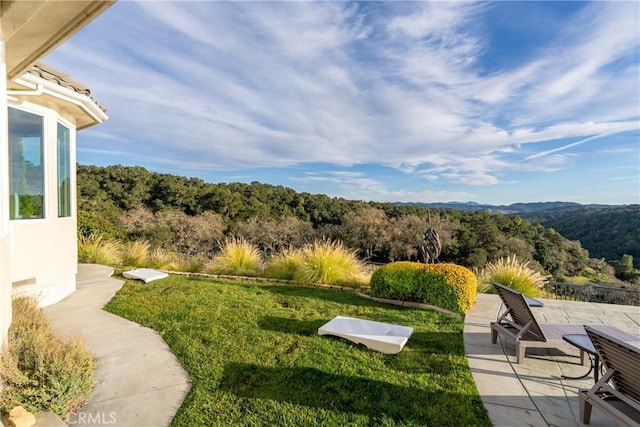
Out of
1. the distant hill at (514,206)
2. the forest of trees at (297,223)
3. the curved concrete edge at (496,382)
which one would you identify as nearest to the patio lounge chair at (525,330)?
the curved concrete edge at (496,382)

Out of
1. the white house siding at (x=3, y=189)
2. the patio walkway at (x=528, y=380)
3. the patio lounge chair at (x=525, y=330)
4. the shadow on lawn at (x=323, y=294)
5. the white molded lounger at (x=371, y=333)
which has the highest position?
the white house siding at (x=3, y=189)

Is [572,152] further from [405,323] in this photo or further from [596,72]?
[405,323]

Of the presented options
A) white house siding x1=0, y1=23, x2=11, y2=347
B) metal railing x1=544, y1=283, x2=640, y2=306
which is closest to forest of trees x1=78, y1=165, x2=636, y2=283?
metal railing x1=544, y1=283, x2=640, y2=306

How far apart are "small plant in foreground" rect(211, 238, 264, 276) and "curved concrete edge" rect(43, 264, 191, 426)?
3795mm

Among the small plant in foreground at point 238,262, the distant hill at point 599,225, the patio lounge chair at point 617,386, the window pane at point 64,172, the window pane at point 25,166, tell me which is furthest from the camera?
the distant hill at point 599,225

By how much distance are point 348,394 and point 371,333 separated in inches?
54.1

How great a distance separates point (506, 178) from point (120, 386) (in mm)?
25482

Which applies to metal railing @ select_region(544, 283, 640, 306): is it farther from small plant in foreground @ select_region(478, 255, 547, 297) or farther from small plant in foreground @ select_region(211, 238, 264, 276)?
small plant in foreground @ select_region(211, 238, 264, 276)

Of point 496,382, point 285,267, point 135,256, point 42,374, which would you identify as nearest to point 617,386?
point 496,382

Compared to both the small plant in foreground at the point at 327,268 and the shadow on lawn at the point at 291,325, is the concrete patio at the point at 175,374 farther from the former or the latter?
the small plant in foreground at the point at 327,268

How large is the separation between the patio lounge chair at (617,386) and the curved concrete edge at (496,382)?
17.4 inches

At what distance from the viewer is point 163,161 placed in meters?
27.8

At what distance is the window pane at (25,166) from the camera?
5.23m

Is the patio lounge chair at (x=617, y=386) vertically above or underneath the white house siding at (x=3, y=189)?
underneath
